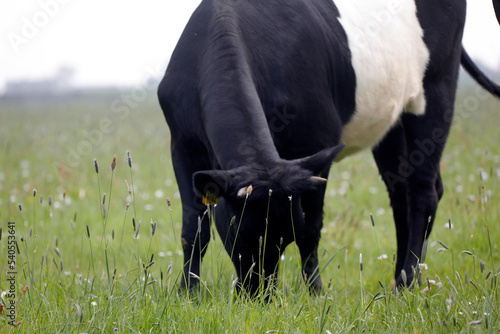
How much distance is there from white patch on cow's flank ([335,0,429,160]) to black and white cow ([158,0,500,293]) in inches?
0.4

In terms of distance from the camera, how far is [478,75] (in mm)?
5504

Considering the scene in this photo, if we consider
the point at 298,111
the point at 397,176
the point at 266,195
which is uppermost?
the point at 298,111

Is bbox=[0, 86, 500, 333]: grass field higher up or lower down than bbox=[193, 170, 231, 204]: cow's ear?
lower down

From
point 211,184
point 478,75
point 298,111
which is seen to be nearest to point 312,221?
point 298,111

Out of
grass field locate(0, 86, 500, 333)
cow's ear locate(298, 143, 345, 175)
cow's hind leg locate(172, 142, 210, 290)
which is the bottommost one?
grass field locate(0, 86, 500, 333)

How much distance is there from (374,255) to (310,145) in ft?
6.49

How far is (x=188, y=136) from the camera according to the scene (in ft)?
11.5

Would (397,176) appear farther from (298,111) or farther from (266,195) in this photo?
(266,195)

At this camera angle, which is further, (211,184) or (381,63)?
(381,63)

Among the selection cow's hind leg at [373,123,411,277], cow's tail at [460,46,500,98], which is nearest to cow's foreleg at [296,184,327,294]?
cow's hind leg at [373,123,411,277]

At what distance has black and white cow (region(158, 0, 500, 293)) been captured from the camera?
278 centimetres

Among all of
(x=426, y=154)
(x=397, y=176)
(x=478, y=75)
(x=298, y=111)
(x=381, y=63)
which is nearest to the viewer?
(x=298, y=111)

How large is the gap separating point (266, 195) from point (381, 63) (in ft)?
6.98

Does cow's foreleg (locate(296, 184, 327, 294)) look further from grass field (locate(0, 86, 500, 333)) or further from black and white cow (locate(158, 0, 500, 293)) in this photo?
grass field (locate(0, 86, 500, 333))
